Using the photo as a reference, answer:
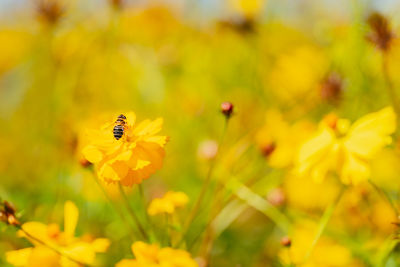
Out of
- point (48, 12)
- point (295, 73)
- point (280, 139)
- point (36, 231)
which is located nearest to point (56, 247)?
point (36, 231)

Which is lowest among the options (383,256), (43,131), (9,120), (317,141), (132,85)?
(383,256)

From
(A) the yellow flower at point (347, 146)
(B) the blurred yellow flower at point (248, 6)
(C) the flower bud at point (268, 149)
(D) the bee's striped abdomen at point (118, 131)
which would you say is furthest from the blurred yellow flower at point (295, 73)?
(D) the bee's striped abdomen at point (118, 131)

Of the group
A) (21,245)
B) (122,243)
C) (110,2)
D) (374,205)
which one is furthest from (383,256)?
(110,2)

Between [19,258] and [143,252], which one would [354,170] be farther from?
[19,258]

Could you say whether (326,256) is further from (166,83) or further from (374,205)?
(166,83)

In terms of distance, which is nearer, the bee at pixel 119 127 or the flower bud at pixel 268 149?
the bee at pixel 119 127

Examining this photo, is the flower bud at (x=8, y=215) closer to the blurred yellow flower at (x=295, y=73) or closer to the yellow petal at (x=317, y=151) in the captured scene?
the yellow petal at (x=317, y=151)
